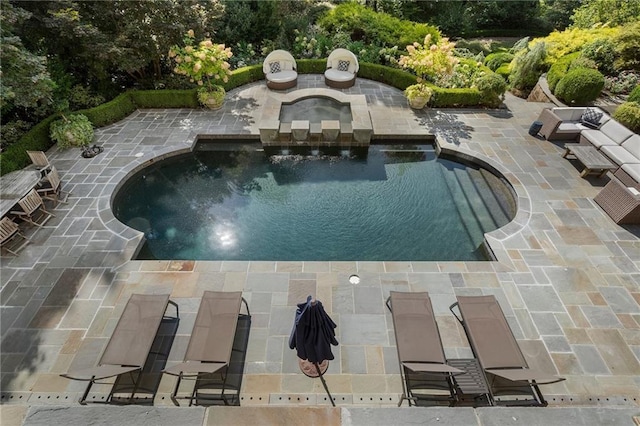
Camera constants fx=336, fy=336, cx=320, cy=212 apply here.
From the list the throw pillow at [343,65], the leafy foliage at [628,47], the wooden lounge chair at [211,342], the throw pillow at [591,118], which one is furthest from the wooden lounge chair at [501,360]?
the leafy foliage at [628,47]

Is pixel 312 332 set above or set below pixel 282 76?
above

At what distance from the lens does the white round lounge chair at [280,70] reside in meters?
15.1

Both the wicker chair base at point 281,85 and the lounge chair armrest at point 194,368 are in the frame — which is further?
the wicker chair base at point 281,85

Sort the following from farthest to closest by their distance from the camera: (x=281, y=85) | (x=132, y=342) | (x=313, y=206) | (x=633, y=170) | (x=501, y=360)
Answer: (x=281, y=85), (x=313, y=206), (x=633, y=170), (x=132, y=342), (x=501, y=360)

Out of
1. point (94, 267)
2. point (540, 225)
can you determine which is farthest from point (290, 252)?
point (540, 225)

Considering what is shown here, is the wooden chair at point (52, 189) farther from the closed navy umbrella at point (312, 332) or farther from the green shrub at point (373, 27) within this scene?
the green shrub at point (373, 27)

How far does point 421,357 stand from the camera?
562 cm

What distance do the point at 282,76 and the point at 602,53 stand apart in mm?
13950

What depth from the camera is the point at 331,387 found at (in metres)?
5.71

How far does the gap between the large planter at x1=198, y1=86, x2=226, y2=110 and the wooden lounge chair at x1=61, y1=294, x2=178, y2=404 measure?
9.28 m

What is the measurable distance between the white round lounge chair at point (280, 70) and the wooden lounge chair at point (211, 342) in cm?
1120

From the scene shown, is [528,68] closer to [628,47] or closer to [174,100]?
[628,47]

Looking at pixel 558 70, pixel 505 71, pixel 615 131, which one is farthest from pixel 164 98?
pixel 558 70

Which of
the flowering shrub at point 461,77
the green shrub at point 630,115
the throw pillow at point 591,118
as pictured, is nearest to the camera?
the green shrub at point 630,115
